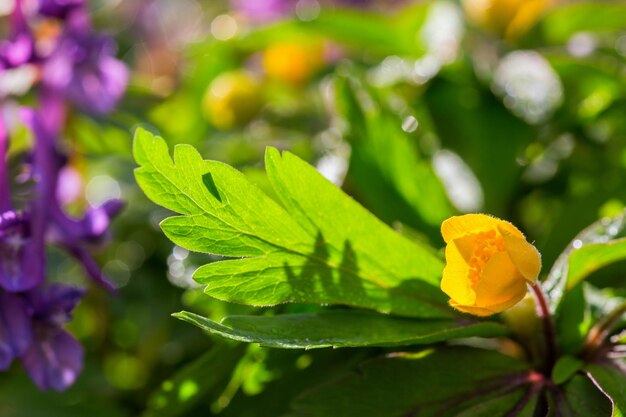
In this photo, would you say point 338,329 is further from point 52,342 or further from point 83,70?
point 83,70

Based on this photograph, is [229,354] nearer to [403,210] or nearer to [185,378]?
[185,378]

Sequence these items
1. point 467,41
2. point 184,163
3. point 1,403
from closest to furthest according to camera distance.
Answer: point 184,163 < point 1,403 < point 467,41

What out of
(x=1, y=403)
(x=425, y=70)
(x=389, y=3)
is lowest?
(x=1, y=403)

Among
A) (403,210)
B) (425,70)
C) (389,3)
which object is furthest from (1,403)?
(389,3)

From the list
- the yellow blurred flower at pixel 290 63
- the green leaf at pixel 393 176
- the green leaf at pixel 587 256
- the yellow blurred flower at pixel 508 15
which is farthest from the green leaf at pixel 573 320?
the yellow blurred flower at pixel 290 63

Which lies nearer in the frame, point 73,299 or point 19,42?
point 73,299

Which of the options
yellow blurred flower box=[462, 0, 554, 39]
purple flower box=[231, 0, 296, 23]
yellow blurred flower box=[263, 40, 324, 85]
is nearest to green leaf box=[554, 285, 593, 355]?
yellow blurred flower box=[462, 0, 554, 39]
